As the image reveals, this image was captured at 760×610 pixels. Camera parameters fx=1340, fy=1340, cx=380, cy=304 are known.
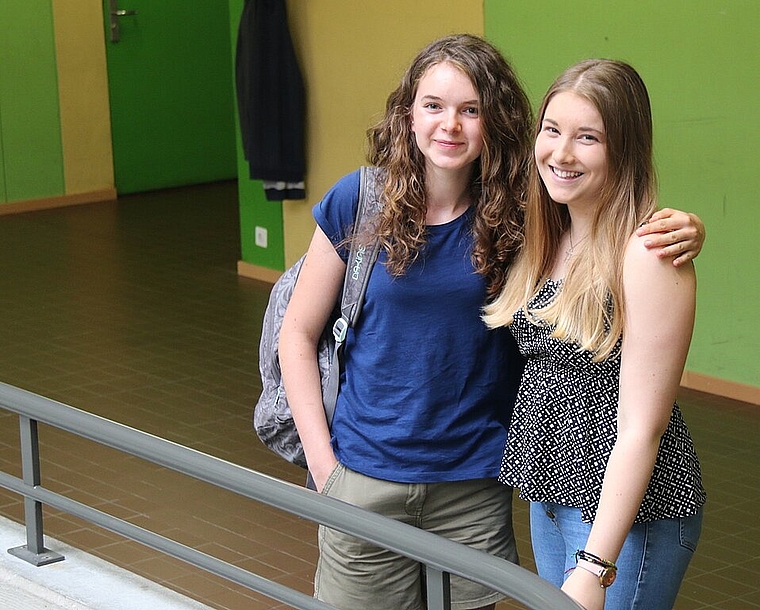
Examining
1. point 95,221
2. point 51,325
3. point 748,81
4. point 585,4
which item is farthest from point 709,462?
point 95,221

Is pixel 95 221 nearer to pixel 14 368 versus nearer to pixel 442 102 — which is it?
pixel 14 368

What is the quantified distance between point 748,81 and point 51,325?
4004mm

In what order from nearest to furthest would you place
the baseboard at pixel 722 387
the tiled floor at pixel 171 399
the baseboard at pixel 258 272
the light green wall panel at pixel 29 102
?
the tiled floor at pixel 171 399
the baseboard at pixel 722 387
the baseboard at pixel 258 272
the light green wall panel at pixel 29 102

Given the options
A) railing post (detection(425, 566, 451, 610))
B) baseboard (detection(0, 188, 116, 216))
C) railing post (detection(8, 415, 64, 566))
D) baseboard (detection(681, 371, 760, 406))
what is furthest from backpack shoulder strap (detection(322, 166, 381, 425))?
baseboard (detection(0, 188, 116, 216))

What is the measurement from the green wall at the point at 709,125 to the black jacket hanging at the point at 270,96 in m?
2.08

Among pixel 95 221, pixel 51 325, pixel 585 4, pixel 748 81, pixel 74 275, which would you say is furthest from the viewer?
pixel 95 221

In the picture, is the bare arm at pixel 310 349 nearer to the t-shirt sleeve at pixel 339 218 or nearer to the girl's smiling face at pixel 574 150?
the t-shirt sleeve at pixel 339 218

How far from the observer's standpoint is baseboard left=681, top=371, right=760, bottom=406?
5.90 metres

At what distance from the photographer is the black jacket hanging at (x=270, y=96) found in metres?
7.72

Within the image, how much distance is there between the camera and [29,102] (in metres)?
11.3

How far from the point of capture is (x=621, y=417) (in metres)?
2.02

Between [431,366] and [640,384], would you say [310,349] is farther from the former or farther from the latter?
[640,384]

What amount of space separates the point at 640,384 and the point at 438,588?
0.46m

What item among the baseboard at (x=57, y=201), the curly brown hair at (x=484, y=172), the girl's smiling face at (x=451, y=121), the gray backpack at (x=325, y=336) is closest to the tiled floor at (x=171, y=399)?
the baseboard at (x=57, y=201)
